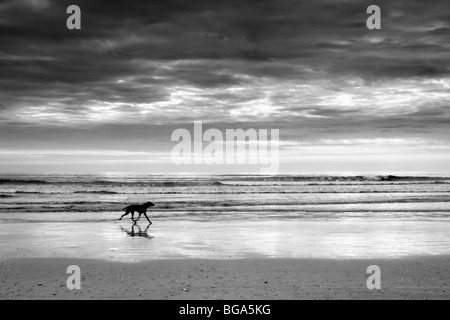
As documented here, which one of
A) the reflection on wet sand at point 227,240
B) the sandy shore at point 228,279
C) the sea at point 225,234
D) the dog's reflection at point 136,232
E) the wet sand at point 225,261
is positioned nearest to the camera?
the sandy shore at point 228,279

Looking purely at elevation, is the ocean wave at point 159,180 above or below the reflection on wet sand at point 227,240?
above

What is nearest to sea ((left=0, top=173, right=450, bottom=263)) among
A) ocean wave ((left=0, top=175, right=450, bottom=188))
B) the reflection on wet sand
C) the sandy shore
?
the reflection on wet sand

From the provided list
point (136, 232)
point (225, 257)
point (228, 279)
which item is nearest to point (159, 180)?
point (136, 232)

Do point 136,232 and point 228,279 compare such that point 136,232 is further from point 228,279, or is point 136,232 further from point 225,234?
point 228,279

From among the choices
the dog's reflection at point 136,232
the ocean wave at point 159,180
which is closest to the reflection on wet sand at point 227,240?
the dog's reflection at point 136,232

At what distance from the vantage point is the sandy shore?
7.27 metres

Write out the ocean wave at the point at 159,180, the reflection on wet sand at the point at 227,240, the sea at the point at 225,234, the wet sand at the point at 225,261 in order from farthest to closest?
1. the ocean wave at the point at 159,180
2. the sea at the point at 225,234
3. the reflection on wet sand at the point at 227,240
4. the wet sand at the point at 225,261

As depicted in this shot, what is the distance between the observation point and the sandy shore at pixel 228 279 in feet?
23.8

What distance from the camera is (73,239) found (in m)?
13.3

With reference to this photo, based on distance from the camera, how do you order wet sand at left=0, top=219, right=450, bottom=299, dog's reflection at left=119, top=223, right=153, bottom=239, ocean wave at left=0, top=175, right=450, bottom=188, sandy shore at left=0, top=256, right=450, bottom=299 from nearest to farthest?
1. sandy shore at left=0, top=256, right=450, bottom=299
2. wet sand at left=0, top=219, right=450, bottom=299
3. dog's reflection at left=119, top=223, right=153, bottom=239
4. ocean wave at left=0, top=175, right=450, bottom=188

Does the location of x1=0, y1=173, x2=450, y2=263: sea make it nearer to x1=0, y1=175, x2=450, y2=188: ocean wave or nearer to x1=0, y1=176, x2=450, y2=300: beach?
x1=0, y1=176, x2=450, y2=300: beach

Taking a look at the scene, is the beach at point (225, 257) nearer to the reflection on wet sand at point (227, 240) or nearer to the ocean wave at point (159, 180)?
the reflection on wet sand at point (227, 240)

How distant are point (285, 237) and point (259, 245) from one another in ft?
6.07
